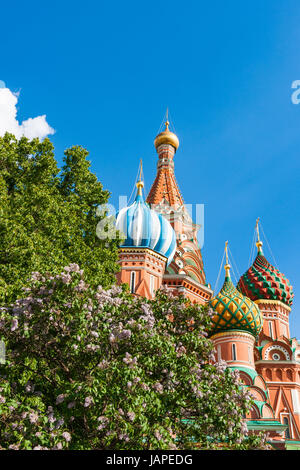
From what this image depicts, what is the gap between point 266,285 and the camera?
2995cm

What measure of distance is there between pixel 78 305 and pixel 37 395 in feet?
5.43

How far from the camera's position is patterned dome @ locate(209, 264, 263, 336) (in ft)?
77.1

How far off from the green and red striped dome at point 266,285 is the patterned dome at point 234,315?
5747mm

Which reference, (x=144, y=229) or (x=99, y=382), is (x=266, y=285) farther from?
(x=99, y=382)

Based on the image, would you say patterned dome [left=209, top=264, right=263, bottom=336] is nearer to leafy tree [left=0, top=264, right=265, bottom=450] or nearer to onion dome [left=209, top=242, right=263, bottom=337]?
onion dome [left=209, top=242, right=263, bottom=337]

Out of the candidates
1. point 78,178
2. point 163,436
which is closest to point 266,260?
point 78,178

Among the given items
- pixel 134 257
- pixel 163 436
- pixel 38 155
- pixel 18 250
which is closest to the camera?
pixel 163 436

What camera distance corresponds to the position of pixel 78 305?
6.78m

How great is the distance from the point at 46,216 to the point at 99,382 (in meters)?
5.51

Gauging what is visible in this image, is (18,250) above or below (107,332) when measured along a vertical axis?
above

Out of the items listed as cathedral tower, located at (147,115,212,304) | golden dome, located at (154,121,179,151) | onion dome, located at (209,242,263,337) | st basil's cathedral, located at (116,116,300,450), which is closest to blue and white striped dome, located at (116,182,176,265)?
st basil's cathedral, located at (116,116,300,450)

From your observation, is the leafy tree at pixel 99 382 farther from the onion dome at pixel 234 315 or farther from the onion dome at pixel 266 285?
the onion dome at pixel 266 285

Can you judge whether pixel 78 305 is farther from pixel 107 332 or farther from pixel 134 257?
pixel 134 257
